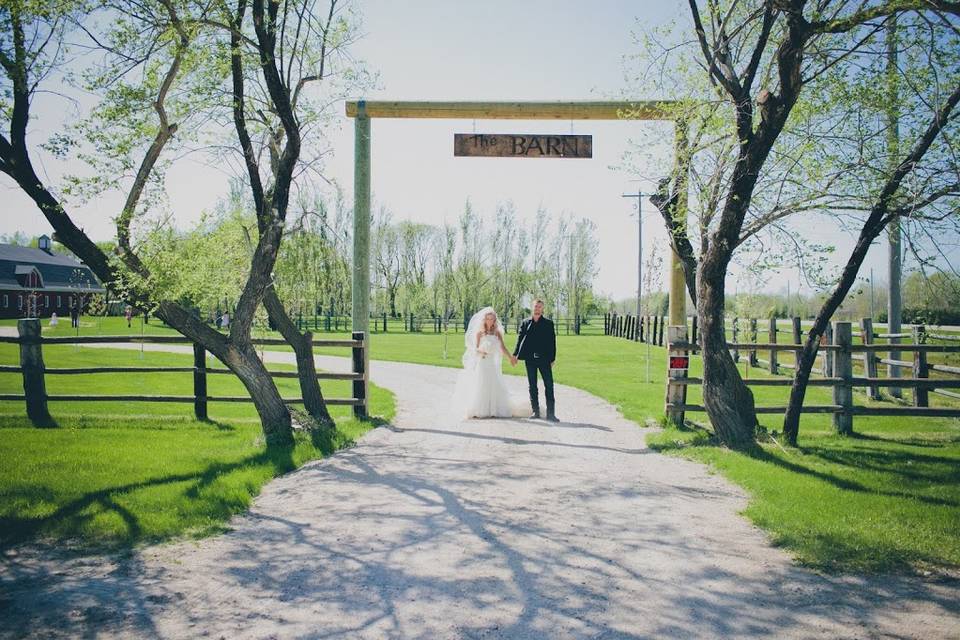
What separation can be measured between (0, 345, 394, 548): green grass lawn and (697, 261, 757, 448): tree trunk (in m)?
5.11

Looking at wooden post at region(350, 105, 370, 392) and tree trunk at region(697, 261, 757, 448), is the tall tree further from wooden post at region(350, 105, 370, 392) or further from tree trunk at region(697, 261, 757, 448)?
wooden post at region(350, 105, 370, 392)

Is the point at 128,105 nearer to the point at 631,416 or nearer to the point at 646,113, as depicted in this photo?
the point at 646,113

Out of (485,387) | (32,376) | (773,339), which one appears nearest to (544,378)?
(485,387)

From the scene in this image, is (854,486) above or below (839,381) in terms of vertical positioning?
below

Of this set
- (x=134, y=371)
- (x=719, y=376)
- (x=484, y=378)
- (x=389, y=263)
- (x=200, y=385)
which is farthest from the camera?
(x=389, y=263)

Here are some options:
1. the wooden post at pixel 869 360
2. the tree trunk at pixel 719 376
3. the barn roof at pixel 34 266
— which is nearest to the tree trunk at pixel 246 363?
the tree trunk at pixel 719 376

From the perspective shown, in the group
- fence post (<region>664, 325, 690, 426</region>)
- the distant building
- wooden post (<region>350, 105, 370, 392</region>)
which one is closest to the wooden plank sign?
wooden post (<region>350, 105, 370, 392</region>)

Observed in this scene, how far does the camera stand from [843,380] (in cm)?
969

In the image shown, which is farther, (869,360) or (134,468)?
(869,360)

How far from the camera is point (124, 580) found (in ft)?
13.8

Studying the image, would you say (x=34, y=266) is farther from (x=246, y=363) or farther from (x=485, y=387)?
(x=485, y=387)

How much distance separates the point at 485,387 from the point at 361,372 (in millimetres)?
2185

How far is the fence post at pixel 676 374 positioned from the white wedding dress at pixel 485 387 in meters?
2.70

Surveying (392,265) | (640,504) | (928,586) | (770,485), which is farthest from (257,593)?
(392,265)
